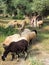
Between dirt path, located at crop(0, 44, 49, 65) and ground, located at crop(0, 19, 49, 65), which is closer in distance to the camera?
ground, located at crop(0, 19, 49, 65)

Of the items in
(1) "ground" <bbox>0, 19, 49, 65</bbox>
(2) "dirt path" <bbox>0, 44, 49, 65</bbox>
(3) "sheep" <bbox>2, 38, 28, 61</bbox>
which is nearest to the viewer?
(1) "ground" <bbox>0, 19, 49, 65</bbox>

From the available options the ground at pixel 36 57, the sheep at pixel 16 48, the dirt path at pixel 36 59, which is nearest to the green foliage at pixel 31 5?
the ground at pixel 36 57

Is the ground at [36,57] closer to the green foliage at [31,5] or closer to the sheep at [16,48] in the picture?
the sheep at [16,48]

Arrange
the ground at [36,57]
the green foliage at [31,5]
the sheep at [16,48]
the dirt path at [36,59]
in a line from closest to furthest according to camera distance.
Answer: the ground at [36,57] < the dirt path at [36,59] < the sheep at [16,48] < the green foliage at [31,5]

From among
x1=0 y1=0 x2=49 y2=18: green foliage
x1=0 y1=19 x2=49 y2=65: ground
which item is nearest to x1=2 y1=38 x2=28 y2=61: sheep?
x1=0 y1=19 x2=49 y2=65: ground

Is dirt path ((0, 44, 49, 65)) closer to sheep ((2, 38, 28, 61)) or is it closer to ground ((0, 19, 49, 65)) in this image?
ground ((0, 19, 49, 65))

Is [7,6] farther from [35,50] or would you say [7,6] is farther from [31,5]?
[35,50]

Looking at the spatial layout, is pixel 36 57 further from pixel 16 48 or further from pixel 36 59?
pixel 16 48

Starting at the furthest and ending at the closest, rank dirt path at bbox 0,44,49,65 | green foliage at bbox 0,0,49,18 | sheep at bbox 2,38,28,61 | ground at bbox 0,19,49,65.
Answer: green foliage at bbox 0,0,49,18, sheep at bbox 2,38,28,61, dirt path at bbox 0,44,49,65, ground at bbox 0,19,49,65

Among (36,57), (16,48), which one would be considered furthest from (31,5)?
(16,48)

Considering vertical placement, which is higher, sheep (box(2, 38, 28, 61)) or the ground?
sheep (box(2, 38, 28, 61))

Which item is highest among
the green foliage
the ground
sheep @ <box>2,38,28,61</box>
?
sheep @ <box>2,38,28,61</box>

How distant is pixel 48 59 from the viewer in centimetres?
1308

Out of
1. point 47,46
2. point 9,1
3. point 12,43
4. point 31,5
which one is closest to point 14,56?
point 12,43
